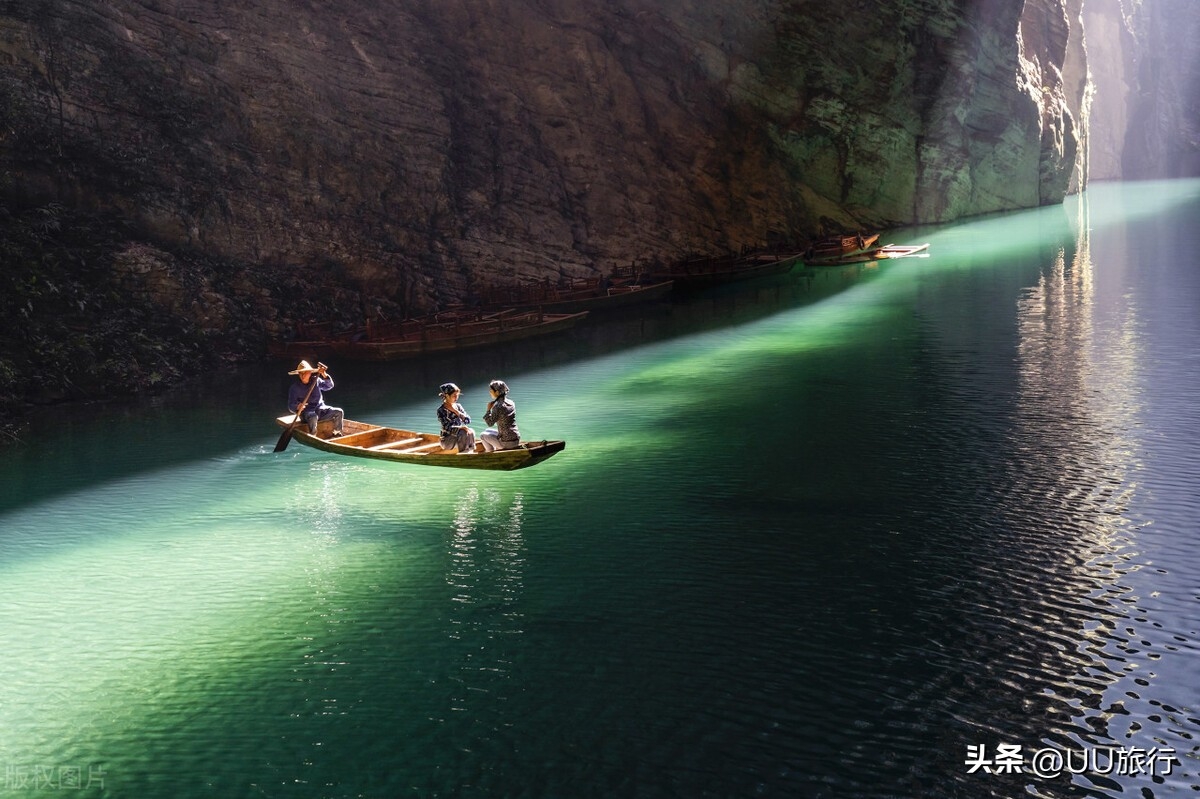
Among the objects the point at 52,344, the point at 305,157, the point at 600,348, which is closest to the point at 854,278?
the point at 600,348

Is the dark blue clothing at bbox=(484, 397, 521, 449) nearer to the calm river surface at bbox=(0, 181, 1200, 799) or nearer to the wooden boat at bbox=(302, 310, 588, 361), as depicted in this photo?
the calm river surface at bbox=(0, 181, 1200, 799)

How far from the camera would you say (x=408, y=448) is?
26312mm

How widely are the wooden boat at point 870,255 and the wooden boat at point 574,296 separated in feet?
58.4

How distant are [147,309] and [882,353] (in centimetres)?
2913

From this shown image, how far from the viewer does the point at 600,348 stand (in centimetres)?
4672

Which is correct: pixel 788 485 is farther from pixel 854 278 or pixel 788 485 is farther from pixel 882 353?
pixel 854 278

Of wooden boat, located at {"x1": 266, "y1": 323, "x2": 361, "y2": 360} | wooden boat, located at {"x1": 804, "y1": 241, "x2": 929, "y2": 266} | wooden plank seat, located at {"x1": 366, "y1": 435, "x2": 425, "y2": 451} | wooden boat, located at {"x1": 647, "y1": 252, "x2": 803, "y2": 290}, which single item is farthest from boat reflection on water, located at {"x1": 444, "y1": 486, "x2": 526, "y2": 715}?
wooden boat, located at {"x1": 804, "y1": 241, "x2": 929, "y2": 266}

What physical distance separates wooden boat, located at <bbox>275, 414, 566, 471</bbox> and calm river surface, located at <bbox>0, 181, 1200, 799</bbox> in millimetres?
652

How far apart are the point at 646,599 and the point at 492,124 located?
173 feet

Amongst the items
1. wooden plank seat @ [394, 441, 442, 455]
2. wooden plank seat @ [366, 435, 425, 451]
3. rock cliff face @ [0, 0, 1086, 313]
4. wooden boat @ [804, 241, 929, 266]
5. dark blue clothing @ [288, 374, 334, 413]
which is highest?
rock cliff face @ [0, 0, 1086, 313]

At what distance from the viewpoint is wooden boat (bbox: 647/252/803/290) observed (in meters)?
67.3

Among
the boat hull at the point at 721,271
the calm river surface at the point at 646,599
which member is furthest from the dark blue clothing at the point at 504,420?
the boat hull at the point at 721,271

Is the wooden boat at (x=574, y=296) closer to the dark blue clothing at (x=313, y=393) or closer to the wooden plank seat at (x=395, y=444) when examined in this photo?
the dark blue clothing at (x=313, y=393)

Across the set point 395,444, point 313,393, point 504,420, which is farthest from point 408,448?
point 313,393
